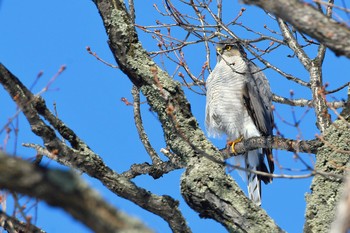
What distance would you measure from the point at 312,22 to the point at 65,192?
4.44ft

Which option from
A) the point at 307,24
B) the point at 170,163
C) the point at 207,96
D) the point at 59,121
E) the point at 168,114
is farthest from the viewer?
the point at 207,96

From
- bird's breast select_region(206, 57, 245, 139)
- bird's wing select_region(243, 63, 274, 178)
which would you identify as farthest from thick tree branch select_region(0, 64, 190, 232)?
bird's breast select_region(206, 57, 245, 139)

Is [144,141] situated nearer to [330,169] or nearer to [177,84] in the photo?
[177,84]

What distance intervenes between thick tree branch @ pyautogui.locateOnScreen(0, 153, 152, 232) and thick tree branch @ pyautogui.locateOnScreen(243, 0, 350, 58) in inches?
48.0

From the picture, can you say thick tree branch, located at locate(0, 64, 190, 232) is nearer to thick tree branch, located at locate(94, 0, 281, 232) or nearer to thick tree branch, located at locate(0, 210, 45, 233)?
thick tree branch, located at locate(94, 0, 281, 232)

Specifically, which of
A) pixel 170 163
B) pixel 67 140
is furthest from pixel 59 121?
pixel 170 163

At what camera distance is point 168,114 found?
3.82 m

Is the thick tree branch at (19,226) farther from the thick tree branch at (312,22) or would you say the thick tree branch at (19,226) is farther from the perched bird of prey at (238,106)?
the perched bird of prey at (238,106)

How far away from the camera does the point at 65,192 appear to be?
1.68 m

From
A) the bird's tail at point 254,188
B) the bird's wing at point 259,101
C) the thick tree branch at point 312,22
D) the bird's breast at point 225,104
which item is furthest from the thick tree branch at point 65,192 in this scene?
the bird's breast at point 225,104

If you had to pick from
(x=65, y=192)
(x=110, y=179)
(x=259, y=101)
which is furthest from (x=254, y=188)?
(x=65, y=192)

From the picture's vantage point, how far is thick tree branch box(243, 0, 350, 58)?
2.60m

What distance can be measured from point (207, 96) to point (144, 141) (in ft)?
9.38

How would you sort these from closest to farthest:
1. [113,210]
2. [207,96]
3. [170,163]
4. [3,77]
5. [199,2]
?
1. [113,210]
2. [3,77]
3. [170,163]
4. [199,2]
5. [207,96]
